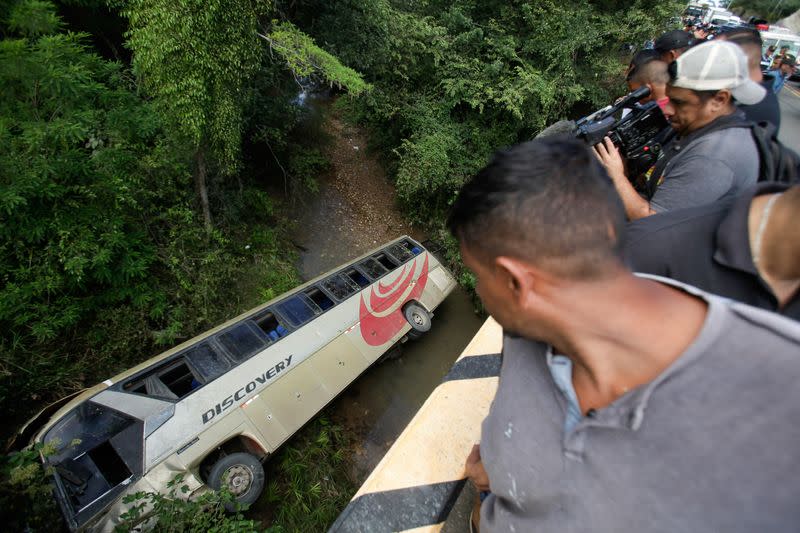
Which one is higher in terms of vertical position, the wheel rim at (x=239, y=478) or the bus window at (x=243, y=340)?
the bus window at (x=243, y=340)

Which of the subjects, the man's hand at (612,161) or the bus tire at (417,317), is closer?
the man's hand at (612,161)

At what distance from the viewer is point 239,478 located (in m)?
4.82

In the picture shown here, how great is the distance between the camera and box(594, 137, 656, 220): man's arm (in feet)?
7.04

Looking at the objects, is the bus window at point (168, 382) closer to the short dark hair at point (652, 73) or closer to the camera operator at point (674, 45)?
the short dark hair at point (652, 73)

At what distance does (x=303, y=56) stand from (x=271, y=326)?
482cm

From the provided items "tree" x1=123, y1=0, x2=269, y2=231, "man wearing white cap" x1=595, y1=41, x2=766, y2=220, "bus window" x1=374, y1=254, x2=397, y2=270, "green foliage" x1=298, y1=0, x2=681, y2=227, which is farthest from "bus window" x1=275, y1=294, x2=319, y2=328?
"green foliage" x1=298, y1=0, x2=681, y2=227

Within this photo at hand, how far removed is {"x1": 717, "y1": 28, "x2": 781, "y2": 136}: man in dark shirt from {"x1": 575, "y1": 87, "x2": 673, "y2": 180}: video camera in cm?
55

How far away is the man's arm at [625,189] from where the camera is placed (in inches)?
84.5

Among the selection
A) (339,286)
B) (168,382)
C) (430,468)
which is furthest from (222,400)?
(430,468)

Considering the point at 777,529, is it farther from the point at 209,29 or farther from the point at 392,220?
the point at 392,220

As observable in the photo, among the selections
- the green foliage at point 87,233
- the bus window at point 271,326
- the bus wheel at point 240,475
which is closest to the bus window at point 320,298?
the bus window at point 271,326

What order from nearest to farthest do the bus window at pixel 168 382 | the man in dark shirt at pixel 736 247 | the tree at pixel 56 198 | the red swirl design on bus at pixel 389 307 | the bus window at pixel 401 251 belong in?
the man in dark shirt at pixel 736 247 < the bus window at pixel 168 382 < the tree at pixel 56 198 < the red swirl design on bus at pixel 389 307 < the bus window at pixel 401 251

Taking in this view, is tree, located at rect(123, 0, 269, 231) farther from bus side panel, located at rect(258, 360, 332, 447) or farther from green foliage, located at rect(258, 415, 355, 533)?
green foliage, located at rect(258, 415, 355, 533)

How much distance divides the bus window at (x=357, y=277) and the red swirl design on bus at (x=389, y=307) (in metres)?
0.23
